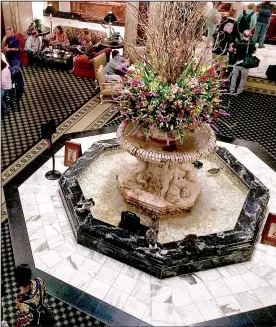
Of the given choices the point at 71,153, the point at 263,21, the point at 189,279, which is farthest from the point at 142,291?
the point at 263,21

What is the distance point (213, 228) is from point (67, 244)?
1.86 m

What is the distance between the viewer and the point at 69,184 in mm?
5875

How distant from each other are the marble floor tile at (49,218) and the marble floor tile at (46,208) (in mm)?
62

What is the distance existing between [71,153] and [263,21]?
8399 mm

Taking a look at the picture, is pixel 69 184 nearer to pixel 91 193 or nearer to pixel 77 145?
pixel 91 193

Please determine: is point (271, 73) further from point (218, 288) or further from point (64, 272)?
point (64, 272)

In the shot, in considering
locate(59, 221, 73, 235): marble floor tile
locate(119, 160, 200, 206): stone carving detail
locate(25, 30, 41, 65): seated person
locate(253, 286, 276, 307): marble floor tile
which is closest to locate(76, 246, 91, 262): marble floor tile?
locate(59, 221, 73, 235): marble floor tile

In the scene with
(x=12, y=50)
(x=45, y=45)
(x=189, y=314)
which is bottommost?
(x=189, y=314)

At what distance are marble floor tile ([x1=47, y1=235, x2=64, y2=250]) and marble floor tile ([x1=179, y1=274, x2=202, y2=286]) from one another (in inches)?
61.1

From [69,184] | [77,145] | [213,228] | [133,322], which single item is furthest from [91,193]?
[133,322]

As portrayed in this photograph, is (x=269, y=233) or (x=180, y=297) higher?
(x=269, y=233)

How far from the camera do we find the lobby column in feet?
38.1

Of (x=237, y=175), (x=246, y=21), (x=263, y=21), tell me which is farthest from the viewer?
(x=263, y=21)

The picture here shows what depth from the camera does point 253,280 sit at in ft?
15.9
